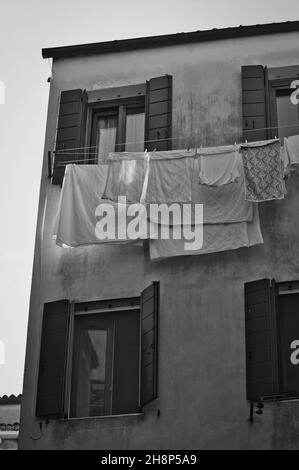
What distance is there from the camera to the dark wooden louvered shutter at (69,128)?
57.6ft

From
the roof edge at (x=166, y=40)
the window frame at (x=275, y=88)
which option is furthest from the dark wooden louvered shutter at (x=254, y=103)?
the roof edge at (x=166, y=40)

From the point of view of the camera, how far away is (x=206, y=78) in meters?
17.8

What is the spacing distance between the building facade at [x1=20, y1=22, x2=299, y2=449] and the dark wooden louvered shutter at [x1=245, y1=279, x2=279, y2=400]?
0.05 metres

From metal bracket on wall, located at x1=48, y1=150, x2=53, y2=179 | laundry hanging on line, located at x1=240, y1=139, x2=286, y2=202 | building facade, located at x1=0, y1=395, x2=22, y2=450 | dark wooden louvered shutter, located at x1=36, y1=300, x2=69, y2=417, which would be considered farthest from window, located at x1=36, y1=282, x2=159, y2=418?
building facade, located at x1=0, y1=395, x2=22, y2=450

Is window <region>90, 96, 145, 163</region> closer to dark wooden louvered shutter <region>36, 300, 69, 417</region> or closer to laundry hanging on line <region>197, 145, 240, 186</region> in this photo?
laundry hanging on line <region>197, 145, 240, 186</region>

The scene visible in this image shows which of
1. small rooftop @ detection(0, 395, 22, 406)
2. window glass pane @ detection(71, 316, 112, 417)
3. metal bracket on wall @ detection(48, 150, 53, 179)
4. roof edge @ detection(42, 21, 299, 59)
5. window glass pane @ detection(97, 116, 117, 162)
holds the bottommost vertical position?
window glass pane @ detection(71, 316, 112, 417)

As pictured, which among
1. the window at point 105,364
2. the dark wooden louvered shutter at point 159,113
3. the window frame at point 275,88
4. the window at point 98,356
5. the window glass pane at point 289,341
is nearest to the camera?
the window glass pane at point 289,341

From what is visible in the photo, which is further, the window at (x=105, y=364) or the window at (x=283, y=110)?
the window at (x=283, y=110)

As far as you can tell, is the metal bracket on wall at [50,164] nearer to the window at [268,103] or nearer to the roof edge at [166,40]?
the roof edge at [166,40]

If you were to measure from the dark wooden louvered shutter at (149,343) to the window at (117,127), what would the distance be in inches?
122

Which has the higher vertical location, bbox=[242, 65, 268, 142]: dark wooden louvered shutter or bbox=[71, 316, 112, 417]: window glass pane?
bbox=[242, 65, 268, 142]: dark wooden louvered shutter

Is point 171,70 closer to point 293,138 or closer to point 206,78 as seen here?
point 206,78

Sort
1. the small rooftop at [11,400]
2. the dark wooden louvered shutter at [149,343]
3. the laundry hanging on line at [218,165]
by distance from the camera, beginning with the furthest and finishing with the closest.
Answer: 1. the small rooftop at [11,400]
2. the laundry hanging on line at [218,165]
3. the dark wooden louvered shutter at [149,343]

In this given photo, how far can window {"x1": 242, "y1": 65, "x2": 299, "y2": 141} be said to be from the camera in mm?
16953
